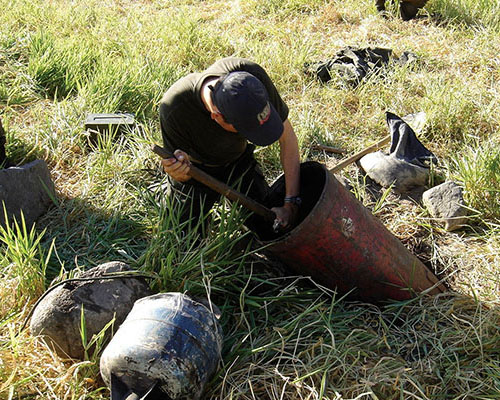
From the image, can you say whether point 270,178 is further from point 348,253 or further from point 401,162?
point 348,253

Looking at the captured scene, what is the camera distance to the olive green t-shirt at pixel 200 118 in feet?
8.27

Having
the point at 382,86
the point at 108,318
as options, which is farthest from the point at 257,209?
the point at 382,86

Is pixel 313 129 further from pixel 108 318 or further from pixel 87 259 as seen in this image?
pixel 108 318

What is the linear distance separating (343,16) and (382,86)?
1864 mm

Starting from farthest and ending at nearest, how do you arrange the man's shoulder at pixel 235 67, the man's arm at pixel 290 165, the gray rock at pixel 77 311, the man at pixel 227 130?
the man's arm at pixel 290 165 → the man's shoulder at pixel 235 67 → the man at pixel 227 130 → the gray rock at pixel 77 311

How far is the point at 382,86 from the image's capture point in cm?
426

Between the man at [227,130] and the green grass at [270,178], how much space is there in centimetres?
27

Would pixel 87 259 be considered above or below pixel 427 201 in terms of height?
above

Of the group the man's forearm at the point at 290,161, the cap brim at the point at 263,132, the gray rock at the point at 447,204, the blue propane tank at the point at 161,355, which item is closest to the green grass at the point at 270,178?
the gray rock at the point at 447,204

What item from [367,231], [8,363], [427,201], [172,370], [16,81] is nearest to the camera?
[172,370]

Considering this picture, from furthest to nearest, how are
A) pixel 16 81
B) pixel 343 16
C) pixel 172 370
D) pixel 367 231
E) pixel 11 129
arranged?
pixel 343 16 → pixel 16 81 → pixel 11 129 → pixel 367 231 → pixel 172 370

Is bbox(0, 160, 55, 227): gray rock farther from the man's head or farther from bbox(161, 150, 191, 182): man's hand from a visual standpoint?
the man's head

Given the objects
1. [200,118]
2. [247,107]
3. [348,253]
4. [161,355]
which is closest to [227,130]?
[200,118]

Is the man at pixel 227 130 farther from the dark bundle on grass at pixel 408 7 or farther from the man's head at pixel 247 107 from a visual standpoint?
the dark bundle on grass at pixel 408 7
